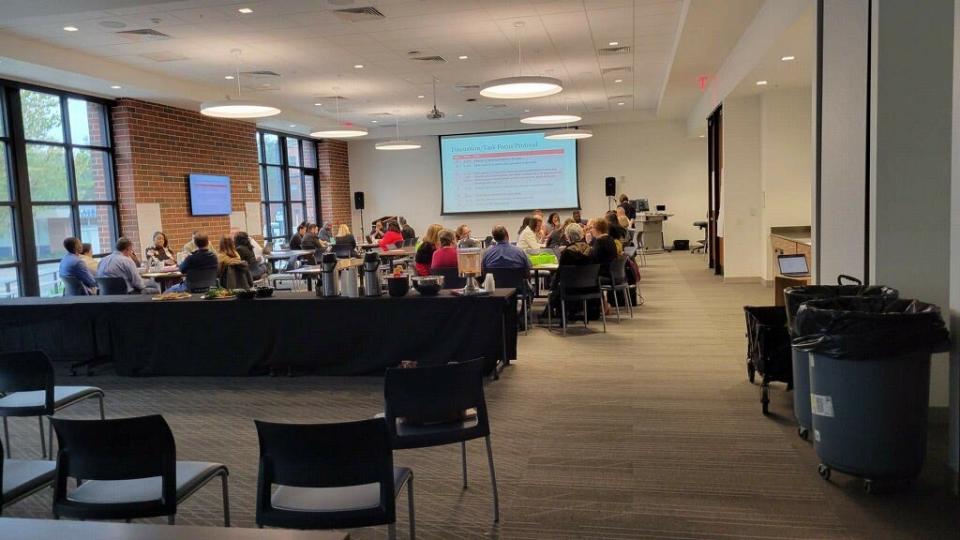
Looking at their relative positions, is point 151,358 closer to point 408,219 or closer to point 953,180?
point 953,180

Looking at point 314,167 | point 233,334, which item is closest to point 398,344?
point 233,334

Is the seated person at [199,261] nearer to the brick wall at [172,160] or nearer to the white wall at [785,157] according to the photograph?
the brick wall at [172,160]

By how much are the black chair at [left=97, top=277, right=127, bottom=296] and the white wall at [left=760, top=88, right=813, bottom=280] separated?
9.01m

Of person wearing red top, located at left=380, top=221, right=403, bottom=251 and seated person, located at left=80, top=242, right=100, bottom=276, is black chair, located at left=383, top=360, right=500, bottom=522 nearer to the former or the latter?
seated person, located at left=80, top=242, right=100, bottom=276

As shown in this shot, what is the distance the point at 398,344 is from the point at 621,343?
2416 millimetres

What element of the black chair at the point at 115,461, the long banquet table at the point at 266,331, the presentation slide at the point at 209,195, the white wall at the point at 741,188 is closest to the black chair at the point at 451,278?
the long banquet table at the point at 266,331

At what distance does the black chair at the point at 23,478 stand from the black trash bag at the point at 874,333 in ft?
11.4

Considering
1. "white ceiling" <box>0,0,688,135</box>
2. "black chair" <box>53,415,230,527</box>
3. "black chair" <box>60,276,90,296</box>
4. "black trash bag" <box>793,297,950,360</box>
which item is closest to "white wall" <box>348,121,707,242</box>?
"white ceiling" <box>0,0,688,135</box>

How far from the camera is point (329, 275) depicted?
596 cm

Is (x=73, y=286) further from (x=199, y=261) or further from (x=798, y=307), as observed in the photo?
(x=798, y=307)

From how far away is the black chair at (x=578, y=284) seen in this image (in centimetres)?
735

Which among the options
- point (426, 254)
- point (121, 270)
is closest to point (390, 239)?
point (426, 254)

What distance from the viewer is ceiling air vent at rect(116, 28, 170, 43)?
7832 mm

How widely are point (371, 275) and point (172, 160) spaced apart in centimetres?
735
